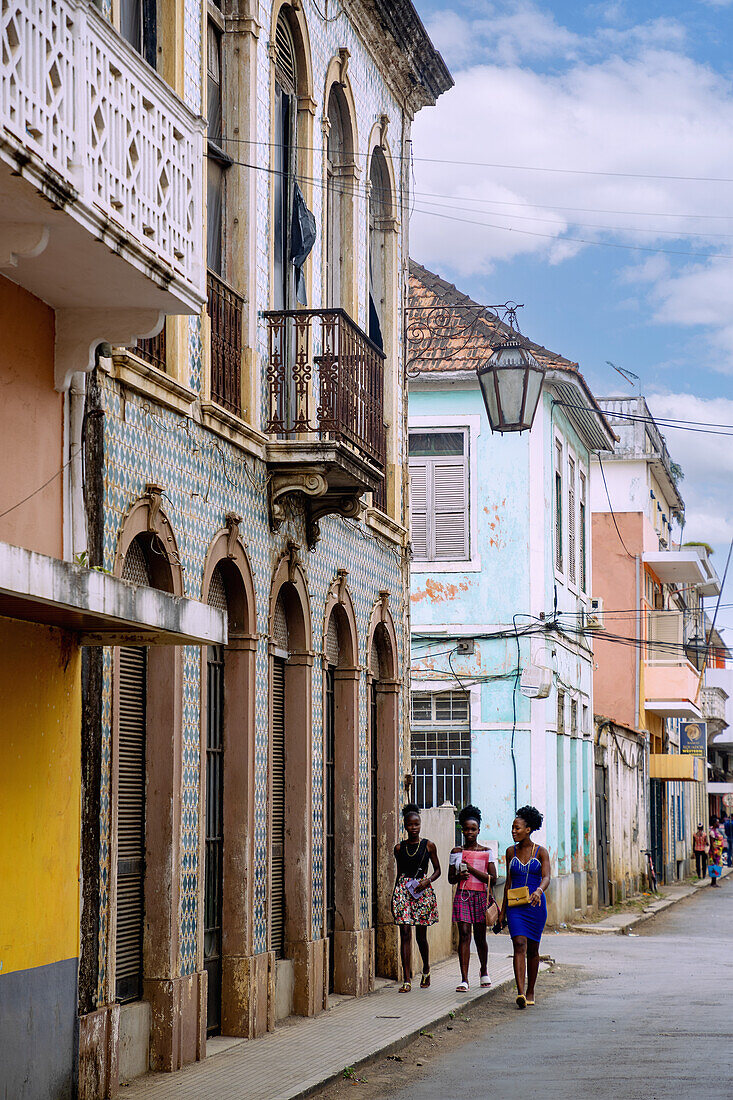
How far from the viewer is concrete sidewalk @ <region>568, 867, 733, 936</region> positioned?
26.5 m

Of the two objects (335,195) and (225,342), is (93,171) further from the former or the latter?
(335,195)

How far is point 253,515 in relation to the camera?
13680 millimetres

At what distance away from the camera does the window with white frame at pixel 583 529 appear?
32.3m

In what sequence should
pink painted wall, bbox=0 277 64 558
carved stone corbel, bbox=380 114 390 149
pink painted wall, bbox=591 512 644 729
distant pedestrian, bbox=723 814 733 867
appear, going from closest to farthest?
pink painted wall, bbox=0 277 64 558 → carved stone corbel, bbox=380 114 390 149 → pink painted wall, bbox=591 512 644 729 → distant pedestrian, bbox=723 814 733 867

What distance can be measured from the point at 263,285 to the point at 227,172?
96 cm

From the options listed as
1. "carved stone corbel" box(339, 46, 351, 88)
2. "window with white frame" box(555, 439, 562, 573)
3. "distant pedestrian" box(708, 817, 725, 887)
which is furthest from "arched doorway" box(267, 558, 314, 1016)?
"distant pedestrian" box(708, 817, 725, 887)

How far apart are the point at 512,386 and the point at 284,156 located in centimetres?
310

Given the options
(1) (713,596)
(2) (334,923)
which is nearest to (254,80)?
(2) (334,923)

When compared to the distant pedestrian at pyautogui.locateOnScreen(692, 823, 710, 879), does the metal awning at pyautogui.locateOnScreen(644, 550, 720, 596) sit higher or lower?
higher

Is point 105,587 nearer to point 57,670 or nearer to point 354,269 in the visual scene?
point 57,670

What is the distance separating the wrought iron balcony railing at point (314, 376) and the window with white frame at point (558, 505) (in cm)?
1415

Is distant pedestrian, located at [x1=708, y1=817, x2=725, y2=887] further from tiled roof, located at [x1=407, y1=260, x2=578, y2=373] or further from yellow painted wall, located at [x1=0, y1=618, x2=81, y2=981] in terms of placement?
yellow painted wall, located at [x1=0, y1=618, x2=81, y2=981]

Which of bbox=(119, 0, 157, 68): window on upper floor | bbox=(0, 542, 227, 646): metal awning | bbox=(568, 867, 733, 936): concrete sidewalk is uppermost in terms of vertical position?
bbox=(119, 0, 157, 68): window on upper floor

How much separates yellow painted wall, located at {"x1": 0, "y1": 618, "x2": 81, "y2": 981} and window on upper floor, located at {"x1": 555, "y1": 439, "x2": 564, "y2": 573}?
19.5m
